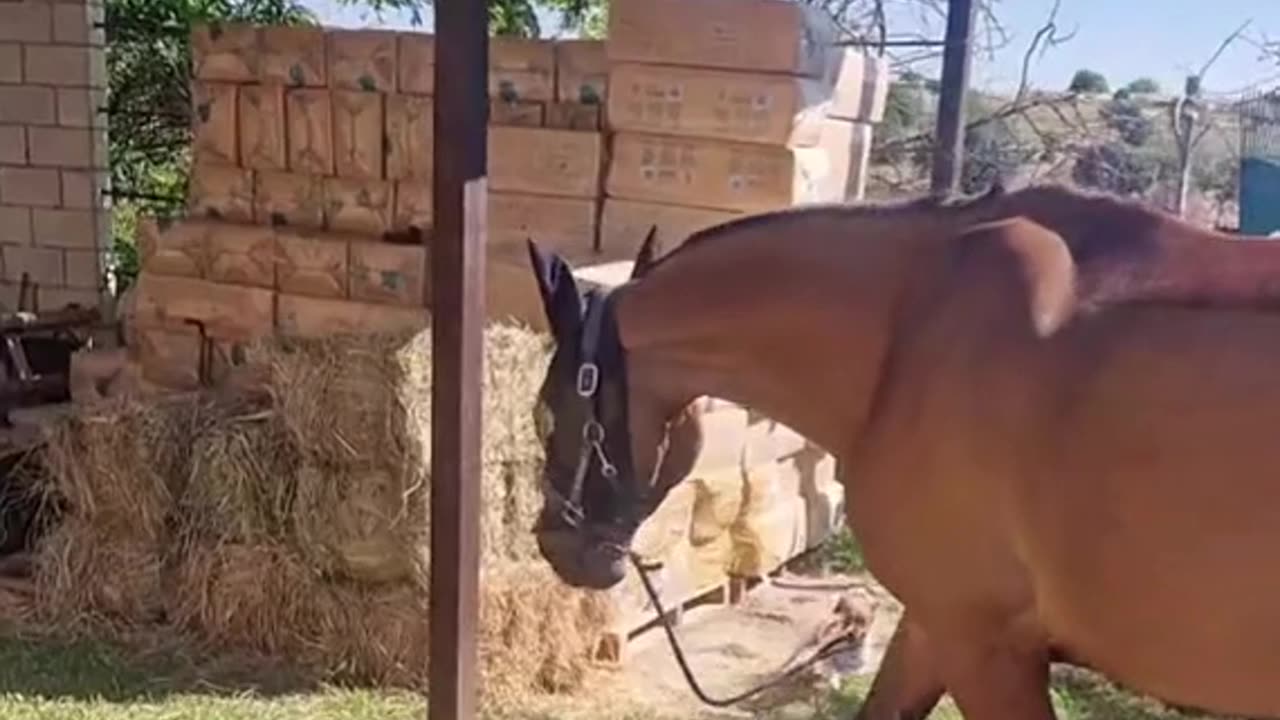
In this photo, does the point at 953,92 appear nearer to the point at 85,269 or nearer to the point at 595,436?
the point at 595,436

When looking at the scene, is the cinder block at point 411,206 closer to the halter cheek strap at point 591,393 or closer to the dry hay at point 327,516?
the dry hay at point 327,516

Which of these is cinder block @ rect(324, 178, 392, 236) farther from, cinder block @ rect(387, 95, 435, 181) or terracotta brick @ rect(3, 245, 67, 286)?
terracotta brick @ rect(3, 245, 67, 286)

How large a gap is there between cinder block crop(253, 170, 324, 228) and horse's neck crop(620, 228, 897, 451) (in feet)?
8.77

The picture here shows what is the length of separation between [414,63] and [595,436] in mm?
2579

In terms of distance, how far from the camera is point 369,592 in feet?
13.2

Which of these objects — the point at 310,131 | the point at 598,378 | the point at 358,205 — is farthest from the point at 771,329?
the point at 310,131

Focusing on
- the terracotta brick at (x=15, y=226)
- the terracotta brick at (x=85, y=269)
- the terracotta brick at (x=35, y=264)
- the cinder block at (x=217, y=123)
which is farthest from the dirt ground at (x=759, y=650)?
the terracotta brick at (x=15, y=226)

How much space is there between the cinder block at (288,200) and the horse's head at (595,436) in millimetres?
2581

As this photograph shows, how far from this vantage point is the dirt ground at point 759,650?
397 centimetres

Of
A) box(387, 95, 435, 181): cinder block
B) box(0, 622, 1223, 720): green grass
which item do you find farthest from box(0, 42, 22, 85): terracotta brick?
box(0, 622, 1223, 720): green grass

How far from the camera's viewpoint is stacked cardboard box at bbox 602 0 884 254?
4.20 meters

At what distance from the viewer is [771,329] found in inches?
99.0

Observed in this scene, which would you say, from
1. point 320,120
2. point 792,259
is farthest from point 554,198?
point 792,259

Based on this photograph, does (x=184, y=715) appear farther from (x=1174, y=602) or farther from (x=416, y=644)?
(x=1174, y=602)
